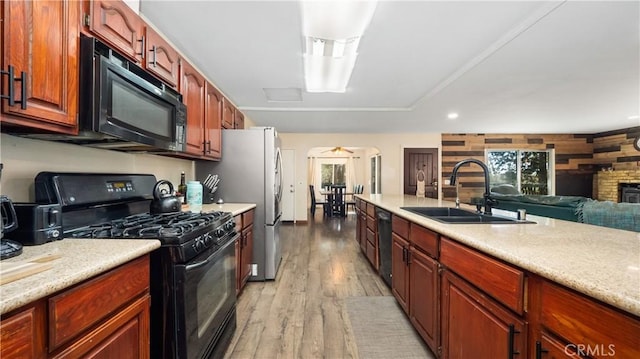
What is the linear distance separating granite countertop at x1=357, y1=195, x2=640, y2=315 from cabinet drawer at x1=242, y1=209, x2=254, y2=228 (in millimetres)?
1697

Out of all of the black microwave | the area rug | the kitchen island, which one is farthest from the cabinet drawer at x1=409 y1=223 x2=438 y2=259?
the black microwave

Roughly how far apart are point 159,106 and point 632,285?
7.16 ft

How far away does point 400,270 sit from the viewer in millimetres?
2266

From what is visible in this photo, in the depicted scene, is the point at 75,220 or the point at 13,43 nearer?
the point at 13,43

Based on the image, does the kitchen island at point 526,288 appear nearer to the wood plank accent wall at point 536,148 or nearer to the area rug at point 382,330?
the area rug at point 382,330

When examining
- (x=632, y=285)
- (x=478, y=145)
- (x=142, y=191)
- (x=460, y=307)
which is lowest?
(x=460, y=307)

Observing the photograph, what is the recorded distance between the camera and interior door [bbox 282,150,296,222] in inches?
281

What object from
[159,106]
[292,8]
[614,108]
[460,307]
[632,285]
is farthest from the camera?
[614,108]

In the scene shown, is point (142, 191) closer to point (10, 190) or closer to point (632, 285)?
point (10, 190)

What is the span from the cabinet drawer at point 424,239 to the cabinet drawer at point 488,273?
147 millimetres

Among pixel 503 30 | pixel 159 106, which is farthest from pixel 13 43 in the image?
pixel 503 30

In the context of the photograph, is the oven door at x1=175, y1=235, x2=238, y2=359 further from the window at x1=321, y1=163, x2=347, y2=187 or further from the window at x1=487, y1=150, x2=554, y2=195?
the window at x1=321, y1=163, x2=347, y2=187

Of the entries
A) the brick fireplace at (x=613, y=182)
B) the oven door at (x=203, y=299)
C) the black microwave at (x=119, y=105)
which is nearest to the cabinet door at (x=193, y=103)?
the black microwave at (x=119, y=105)

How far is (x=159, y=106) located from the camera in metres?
1.72
